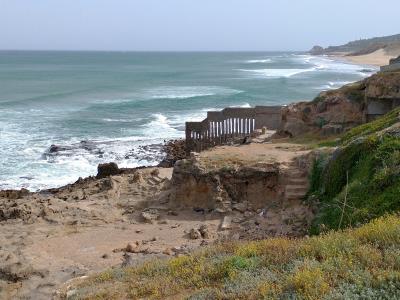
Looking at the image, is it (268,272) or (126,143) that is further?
(126,143)

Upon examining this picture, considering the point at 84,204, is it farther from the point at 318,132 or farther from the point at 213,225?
the point at 318,132

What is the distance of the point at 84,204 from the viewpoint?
18516 mm

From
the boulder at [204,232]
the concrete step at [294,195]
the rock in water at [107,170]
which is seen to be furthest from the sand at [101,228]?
the rock in water at [107,170]

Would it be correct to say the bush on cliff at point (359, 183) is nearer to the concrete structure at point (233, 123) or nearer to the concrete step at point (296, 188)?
the concrete step at point (296, 188)

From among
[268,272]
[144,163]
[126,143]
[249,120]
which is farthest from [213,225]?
[126,143]

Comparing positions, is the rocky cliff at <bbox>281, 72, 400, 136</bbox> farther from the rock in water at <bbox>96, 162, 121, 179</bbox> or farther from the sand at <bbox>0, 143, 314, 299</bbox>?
the rock in water at <bbox>96, 162, 121, 179</bbox>

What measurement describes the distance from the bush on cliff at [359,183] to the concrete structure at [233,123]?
12376 millimetres

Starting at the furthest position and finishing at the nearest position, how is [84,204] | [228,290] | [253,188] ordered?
[84,204]
[253,188]
[228,290]

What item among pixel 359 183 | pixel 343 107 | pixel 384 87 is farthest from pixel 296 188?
pixel 343 107

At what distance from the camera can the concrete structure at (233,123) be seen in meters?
27.5

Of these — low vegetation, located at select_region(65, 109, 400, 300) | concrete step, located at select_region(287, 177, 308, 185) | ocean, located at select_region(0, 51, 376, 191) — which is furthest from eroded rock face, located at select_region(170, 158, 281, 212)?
ocean, located at select_region(0, 51, 376, 191)

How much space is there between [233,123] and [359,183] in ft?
50.9

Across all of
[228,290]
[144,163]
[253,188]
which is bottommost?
[144,163]

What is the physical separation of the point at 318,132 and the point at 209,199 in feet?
23.4
